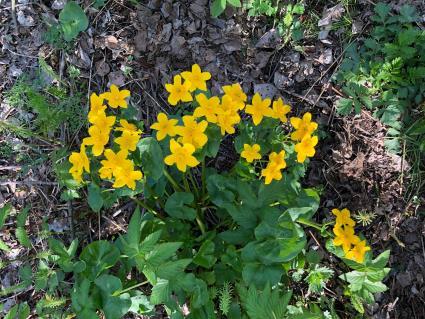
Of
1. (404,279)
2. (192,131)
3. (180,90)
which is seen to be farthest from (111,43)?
(404,279)

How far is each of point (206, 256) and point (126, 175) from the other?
0.55m

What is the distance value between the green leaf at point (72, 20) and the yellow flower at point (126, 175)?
1.39m

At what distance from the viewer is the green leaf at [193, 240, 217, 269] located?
2045mm

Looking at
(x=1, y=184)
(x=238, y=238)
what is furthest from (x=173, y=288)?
(x=1, y=184)

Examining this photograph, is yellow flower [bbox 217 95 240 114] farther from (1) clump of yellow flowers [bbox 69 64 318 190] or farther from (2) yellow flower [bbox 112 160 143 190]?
(2) yellow flower [bbox 112 160 143 190]

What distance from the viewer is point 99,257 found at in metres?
1.97

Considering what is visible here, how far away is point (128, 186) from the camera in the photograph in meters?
1.86

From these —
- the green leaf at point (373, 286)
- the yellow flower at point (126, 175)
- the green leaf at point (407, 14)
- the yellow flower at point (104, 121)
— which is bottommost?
the green leaf at point (373, 286)

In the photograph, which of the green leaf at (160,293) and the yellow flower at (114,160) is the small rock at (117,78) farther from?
the green leaf at (160,293)

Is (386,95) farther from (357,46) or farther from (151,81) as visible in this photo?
(151,81)

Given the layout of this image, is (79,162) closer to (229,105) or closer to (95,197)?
(95,197)

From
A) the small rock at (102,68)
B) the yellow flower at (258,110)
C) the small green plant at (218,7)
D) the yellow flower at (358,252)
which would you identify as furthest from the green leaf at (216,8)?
the yellow flower at (358,252)

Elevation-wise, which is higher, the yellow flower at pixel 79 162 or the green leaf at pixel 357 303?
the yellow flower at pixel 79 162

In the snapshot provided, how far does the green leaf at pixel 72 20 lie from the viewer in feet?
9.20
